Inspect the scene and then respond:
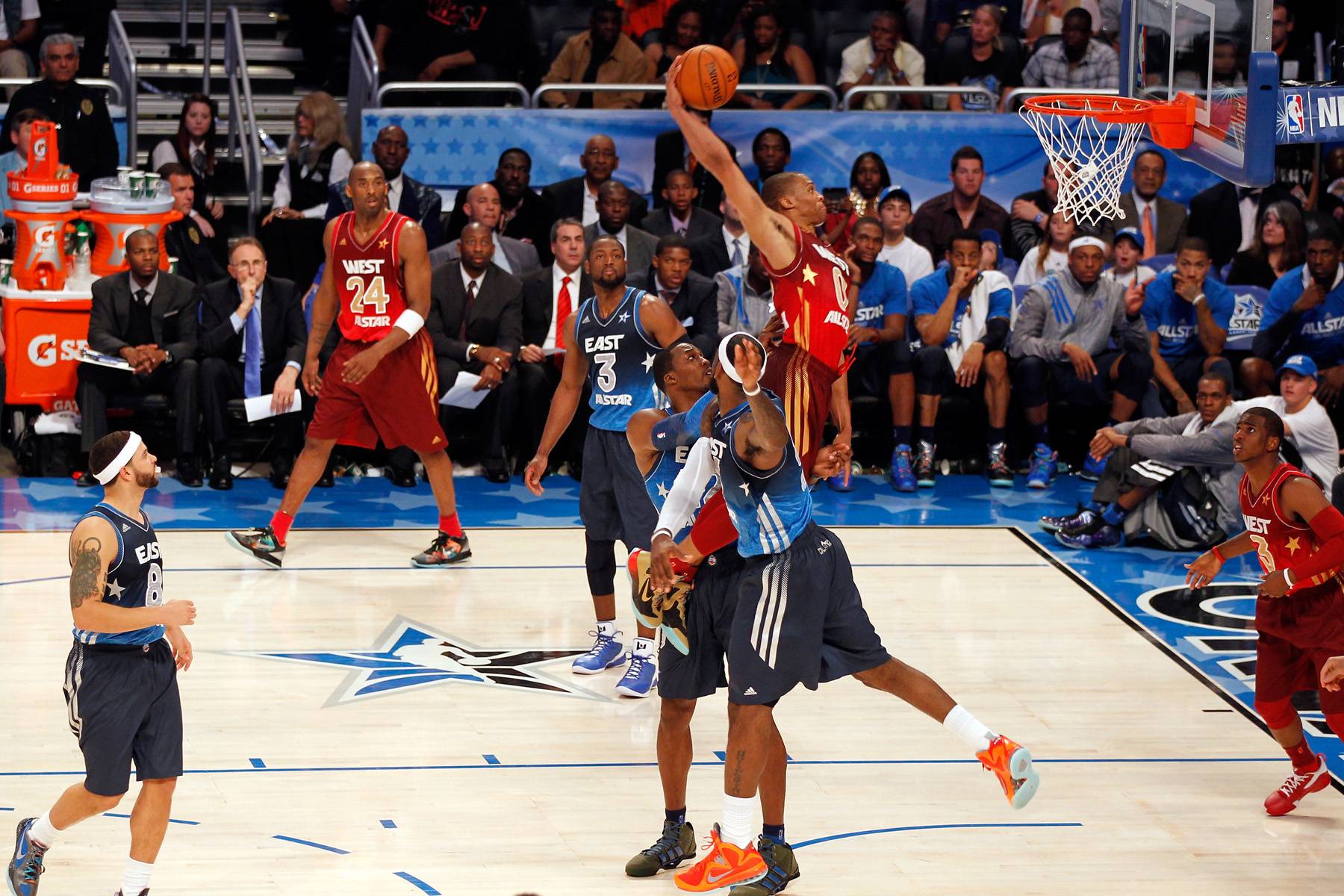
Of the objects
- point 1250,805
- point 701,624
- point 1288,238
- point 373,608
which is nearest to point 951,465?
point 1288,238

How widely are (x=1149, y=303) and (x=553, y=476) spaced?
4197 millimetres

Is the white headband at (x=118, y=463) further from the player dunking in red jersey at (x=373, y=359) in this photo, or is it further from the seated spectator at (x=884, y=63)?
Result: the seated spectator at (x=884, y=63)

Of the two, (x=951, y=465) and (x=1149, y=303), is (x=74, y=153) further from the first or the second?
(x=1149, y=303)

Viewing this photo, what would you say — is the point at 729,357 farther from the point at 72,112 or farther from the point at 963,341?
the point at 72,112

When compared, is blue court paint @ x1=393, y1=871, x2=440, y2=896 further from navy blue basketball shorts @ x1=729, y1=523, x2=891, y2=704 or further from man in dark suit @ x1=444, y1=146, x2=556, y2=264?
man in dark suit @ x1=444, y1=146, x2=556, y2=264

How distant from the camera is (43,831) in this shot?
546cm

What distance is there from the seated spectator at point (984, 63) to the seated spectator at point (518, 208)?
373 centimetres

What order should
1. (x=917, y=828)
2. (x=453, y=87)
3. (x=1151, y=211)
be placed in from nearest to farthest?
(x=917, y=828) < (x=1151, y=211) < (x=453, y=87)

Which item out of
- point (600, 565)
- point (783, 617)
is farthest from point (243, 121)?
point (783, 617)

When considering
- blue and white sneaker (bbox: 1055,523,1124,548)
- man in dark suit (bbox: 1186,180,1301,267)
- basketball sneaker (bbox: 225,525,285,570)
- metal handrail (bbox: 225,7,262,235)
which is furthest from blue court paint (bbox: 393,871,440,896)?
man in dark suit (bbox: 1186,180,1301,267)

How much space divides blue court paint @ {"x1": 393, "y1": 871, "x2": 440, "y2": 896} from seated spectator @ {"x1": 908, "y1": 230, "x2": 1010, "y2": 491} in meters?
6.31

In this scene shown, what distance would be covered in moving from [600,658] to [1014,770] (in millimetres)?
2700

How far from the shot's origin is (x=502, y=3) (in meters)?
14.3

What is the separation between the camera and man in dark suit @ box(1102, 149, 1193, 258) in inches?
492
